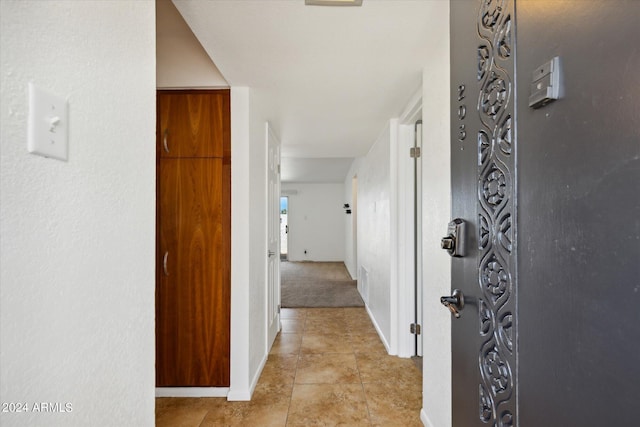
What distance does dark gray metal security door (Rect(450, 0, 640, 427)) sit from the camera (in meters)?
0.44

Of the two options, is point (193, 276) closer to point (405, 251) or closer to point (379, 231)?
point (405, 251)

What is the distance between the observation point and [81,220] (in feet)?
2.16

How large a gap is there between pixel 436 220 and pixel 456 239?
678 mm

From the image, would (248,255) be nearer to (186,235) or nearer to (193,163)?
(186,235)

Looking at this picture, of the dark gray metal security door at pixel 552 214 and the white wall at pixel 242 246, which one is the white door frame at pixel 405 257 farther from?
the dark gray metal security door at pixel 552 214

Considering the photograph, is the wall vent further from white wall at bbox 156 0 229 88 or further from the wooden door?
white wall at bbox 156 0 229 88

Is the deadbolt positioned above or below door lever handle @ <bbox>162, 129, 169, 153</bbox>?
below

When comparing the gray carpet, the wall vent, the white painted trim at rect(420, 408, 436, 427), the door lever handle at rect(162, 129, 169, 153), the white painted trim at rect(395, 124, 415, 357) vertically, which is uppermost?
the door lever handle at rect(162, 129, 169, 153)

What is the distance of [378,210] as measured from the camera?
3.48 m

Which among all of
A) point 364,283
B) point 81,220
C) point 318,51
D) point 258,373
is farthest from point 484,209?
point 364,283

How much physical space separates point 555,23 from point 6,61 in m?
0.99

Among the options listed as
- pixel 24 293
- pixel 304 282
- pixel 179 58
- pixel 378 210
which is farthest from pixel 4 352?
pixel 304 282

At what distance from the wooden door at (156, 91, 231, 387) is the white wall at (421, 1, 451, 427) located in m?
1.35

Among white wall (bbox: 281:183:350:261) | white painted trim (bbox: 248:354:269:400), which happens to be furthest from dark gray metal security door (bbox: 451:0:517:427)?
white wall (bbox: 281:183:350:261)
